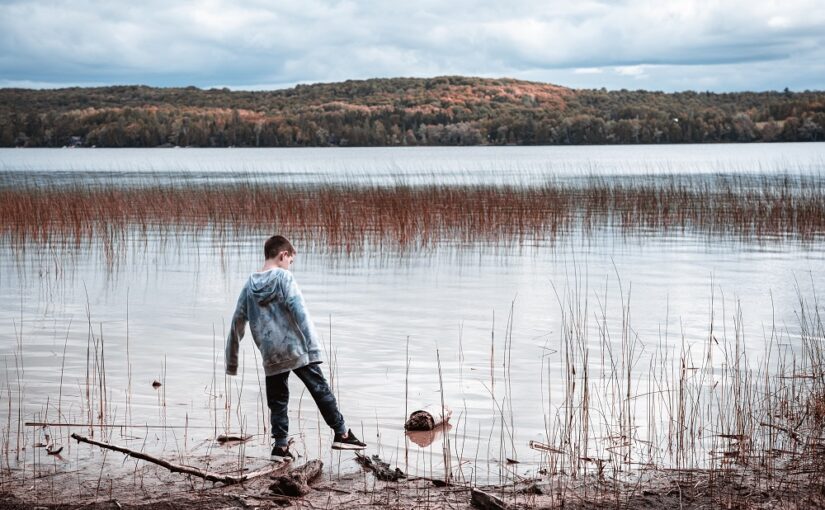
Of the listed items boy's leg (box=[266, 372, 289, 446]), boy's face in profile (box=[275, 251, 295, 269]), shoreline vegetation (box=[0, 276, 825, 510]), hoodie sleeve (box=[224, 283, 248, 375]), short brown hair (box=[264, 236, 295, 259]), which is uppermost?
short brown hair (box=[264, 236, 295, 259])

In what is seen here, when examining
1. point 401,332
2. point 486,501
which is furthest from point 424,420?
point 401,332

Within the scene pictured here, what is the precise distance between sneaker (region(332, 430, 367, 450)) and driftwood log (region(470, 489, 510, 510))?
1352 millimetres

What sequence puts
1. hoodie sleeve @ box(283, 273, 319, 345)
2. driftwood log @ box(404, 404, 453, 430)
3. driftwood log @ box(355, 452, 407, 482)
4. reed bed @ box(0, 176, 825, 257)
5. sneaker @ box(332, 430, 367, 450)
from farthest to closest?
reed bed @ box(0, 176, 825, 257) → driftwood log @ box(404, 404, 453, 430) → sneaker @ box(332, 430, 367, 450) → hoodie sleeve @ box(283, 273, 319, 345) → driftwood log @ box(355, 452, 407, 482)

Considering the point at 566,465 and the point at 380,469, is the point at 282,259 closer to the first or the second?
the point at 380,469

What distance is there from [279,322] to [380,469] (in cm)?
98

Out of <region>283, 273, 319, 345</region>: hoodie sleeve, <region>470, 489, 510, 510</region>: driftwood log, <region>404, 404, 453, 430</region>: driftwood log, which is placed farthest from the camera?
<region>404, 404, 453, 430</region>: driftwood log

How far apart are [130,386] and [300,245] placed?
1039 centimetres

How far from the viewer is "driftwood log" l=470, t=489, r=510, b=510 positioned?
443 cm

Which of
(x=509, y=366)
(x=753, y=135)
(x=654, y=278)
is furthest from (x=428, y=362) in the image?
(x=753, y=135)

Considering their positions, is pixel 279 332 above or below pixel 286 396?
above

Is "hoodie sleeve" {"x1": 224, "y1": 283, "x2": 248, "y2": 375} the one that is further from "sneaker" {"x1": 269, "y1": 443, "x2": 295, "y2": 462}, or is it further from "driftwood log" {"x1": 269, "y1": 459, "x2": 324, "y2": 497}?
"driftwood log" {"x1": 269, "y1": 459, "x2": 324, "y2": 497}

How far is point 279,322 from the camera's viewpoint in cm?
541

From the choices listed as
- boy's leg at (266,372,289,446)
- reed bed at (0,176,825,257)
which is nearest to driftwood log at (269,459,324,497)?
boy's leg at (266,372,289,446)

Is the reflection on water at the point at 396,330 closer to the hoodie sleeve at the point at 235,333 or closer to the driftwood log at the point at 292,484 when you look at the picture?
the hoodie sleeve at the point at 235,333
